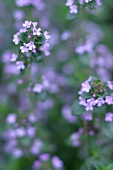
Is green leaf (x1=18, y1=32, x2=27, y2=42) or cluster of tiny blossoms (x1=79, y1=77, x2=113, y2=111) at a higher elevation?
green leaf (x1=18, y1=32, x2=27, y2=42)

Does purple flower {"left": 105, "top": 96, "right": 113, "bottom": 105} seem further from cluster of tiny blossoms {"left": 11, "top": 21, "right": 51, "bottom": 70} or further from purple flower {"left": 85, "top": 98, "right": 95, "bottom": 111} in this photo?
cluster of tiny blossoms {"left": 11, "top": 21, "right": 51, "bottom": 70}

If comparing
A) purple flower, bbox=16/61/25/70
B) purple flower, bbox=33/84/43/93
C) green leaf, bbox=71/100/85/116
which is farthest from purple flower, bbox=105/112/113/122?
purple flower, bbox=16/61/25/70

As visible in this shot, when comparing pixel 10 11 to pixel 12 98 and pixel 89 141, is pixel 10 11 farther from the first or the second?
pixel 89 141

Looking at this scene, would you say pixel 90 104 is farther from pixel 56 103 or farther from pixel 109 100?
pixel 56 103

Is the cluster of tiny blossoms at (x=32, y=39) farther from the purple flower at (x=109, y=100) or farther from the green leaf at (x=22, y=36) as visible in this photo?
the purple flower at (x=109, y=100)

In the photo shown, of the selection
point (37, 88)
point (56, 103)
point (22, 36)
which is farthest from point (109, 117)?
point (56, 103)

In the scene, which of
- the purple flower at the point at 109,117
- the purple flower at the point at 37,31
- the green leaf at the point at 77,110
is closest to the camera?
the purple flower at the point at 37,31

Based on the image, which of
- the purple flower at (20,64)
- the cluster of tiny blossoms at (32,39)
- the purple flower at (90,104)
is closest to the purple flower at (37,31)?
the cluster of tiny blossoms at (32,39)
